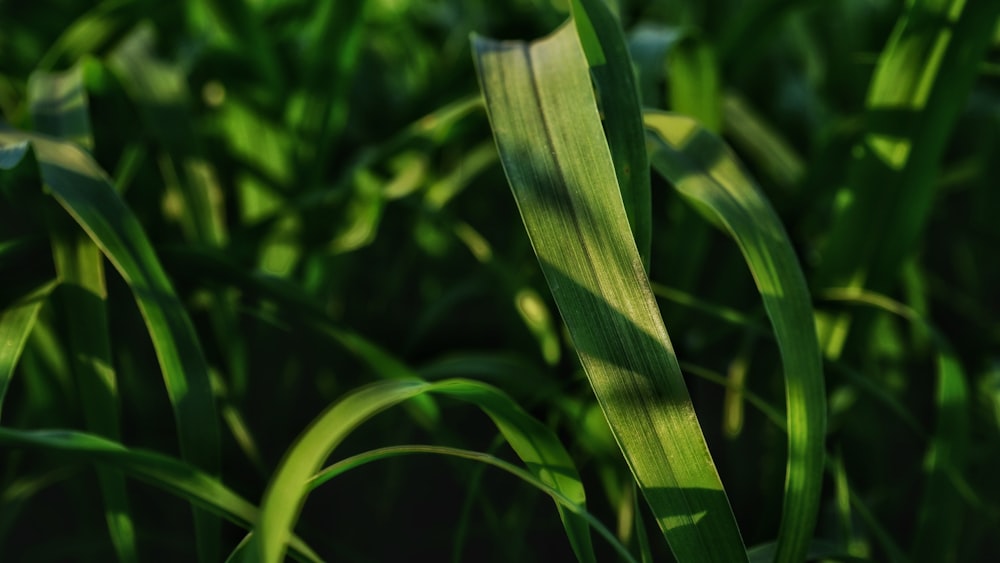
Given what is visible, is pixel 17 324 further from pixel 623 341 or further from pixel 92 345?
pixel 623 341

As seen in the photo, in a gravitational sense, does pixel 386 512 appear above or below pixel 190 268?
below

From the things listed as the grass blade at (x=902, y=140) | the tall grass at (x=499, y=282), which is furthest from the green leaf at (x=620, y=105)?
the grass blade at (x=902, y=140)

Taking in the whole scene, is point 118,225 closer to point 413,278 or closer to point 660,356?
point 660,356

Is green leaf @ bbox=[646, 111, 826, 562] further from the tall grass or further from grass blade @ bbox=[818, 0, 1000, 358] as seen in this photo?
grass blade @ bbox=[818, 0, 1000, 358]

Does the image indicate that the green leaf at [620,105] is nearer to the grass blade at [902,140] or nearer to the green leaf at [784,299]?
the green leaf at [784,299]

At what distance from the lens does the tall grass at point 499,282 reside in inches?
14.1

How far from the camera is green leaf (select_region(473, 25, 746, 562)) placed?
1.08ft

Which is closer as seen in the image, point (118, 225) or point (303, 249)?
point (118, 225)

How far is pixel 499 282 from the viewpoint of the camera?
1.90 ft

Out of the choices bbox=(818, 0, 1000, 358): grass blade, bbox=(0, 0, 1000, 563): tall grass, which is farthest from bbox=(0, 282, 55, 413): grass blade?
bbox=(818, 0, 1000, 358): grass blade

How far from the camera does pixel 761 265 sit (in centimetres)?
38

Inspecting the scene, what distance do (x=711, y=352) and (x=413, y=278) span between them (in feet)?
0.84

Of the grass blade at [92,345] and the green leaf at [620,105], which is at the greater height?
the green leaf at [620,105]

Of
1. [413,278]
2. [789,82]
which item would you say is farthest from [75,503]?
[789,82]
